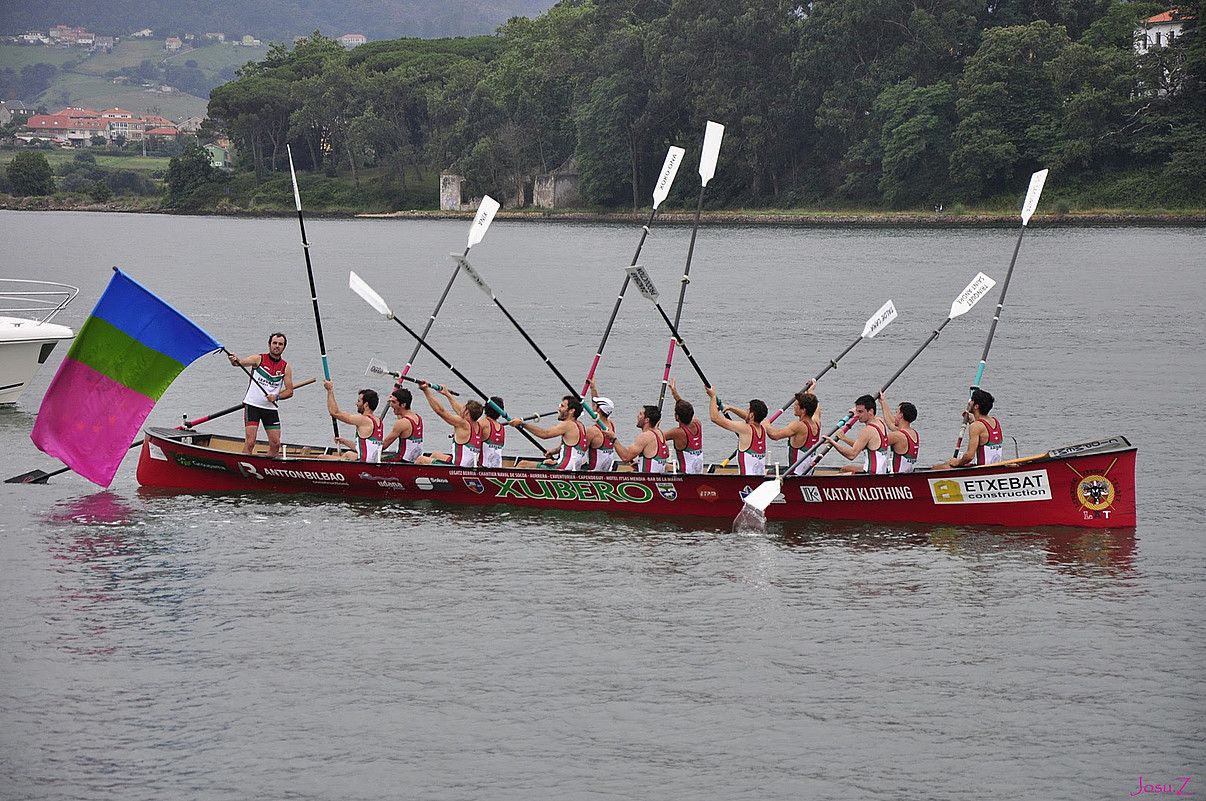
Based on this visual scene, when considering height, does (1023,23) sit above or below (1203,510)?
above

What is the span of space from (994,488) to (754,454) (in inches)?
131

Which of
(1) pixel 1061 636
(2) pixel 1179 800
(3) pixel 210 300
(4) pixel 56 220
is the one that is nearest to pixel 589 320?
(3) pixel 210 300

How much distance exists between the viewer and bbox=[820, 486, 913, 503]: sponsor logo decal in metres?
20.7

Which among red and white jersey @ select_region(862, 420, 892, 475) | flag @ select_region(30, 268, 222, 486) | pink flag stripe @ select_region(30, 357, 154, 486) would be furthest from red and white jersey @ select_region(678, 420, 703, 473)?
pink flag stripe @ select_region(30, 357, 154, 486)

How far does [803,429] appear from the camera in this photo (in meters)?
21.7

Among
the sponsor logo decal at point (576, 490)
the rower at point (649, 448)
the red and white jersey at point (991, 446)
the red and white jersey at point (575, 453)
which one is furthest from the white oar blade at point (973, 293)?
the red and white jersey at point (575, 453)

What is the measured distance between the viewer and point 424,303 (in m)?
61.8

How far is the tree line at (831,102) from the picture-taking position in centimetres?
10075

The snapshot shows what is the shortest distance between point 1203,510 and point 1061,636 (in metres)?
7.42

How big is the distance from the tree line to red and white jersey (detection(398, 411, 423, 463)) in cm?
8564

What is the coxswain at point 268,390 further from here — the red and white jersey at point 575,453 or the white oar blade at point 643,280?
the white oar blade at point 643,280

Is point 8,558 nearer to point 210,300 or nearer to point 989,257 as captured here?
point 210,300

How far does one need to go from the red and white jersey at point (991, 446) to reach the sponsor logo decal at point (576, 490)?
4.69 meters

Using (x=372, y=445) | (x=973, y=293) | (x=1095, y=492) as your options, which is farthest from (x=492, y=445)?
(x=1095, y=492)
